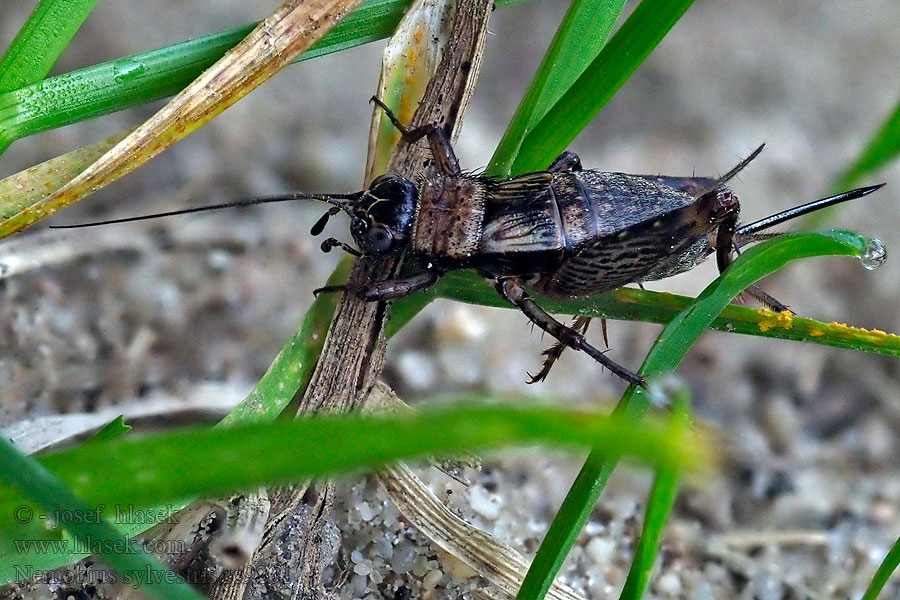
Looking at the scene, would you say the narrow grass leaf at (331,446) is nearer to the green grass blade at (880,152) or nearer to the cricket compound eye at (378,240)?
the green grass blade at (880,152)

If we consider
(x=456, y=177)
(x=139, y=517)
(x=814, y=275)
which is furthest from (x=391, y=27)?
(x=814, y=275)

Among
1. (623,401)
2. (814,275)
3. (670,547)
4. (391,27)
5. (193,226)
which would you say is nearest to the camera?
(623,401)

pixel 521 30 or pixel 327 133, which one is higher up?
pixel 521 30

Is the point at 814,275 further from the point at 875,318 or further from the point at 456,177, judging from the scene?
the point at 456,177

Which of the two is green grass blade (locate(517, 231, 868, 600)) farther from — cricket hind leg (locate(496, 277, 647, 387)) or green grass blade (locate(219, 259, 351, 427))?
green grass blade (locate(219, 259, 351, 427))

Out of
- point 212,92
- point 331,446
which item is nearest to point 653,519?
point 331,446

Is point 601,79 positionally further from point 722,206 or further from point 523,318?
point 523,318
